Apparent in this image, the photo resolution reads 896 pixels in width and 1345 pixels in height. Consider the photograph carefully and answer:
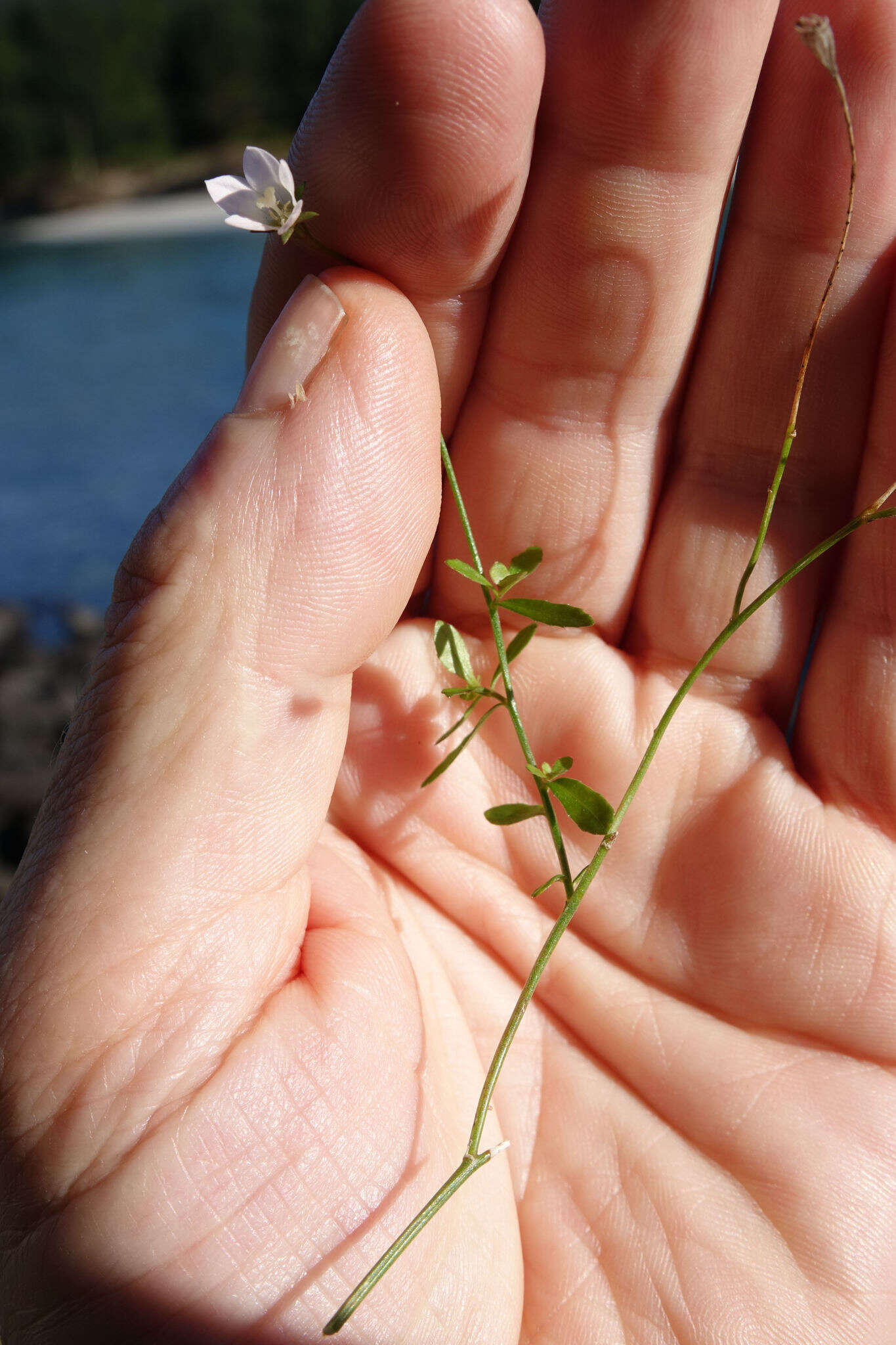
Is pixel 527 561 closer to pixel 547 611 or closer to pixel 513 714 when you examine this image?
pixel 547 611

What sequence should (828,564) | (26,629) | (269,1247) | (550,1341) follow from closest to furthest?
(269,1247) < (550,1341) < (828,564) < (26,629)

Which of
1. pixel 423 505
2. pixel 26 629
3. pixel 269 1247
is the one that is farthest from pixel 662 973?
pixel 26 629

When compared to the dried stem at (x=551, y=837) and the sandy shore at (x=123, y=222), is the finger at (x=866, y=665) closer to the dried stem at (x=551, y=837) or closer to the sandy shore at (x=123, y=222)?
the dried stem at (x=551, y=837)

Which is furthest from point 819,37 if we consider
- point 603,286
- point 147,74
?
point 147,74

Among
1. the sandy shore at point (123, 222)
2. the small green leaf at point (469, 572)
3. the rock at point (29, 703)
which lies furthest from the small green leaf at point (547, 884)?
the sandy shore at point (123, 222)

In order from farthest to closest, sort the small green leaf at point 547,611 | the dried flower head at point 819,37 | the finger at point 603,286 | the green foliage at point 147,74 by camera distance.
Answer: the green foliage at point 147,74, the small green leaf at point 547,611, the finger at point 603,286, the dried flower head at point 819,37

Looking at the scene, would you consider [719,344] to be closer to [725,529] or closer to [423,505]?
[725,529]
